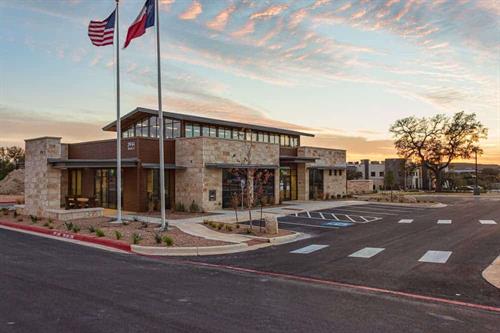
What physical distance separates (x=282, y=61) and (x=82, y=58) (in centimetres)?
1187

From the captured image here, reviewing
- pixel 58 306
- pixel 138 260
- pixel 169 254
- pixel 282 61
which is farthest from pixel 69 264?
pixel 282 61

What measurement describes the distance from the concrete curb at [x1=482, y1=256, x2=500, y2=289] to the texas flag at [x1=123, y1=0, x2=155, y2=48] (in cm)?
1491

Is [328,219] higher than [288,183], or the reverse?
[288,183]

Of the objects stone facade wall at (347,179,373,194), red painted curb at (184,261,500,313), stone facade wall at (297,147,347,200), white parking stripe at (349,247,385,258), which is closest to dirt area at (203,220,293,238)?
white parking stripe at (349,247,385,258)

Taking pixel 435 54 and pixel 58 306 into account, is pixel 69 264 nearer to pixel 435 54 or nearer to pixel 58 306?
pixel 58 306

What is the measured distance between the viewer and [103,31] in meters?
19.3

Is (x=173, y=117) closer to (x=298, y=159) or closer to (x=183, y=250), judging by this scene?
(x=298, y=159)

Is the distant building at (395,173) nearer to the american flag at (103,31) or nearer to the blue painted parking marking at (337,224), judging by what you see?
the blue painted parking marking at (337,224)

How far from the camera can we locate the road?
6.58m

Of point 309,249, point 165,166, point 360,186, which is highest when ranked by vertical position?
point 165,166

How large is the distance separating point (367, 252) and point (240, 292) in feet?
20.4

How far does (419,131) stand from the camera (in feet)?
214

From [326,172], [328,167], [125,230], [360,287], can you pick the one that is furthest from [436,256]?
[326,172]

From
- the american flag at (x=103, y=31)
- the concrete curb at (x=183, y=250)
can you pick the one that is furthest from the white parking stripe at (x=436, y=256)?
the american flag at (x=103, y=31)
